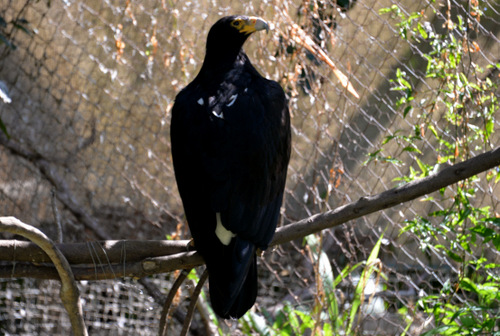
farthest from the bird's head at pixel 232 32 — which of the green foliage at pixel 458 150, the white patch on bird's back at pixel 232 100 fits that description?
the green foliage at pixel 458 150

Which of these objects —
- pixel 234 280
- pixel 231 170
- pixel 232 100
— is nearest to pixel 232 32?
pixel 232 100

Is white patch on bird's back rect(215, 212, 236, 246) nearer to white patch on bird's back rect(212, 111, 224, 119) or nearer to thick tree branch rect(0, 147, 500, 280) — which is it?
thick tree branch rect(0, 147, 500, 280)

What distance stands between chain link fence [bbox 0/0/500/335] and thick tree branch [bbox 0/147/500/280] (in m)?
0.81

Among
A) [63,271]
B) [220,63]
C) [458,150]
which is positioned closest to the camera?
[63,271]

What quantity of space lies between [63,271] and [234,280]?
359mm

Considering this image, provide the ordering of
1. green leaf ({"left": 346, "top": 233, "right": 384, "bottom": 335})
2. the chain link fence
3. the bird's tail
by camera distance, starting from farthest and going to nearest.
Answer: the chain link fence
green leaf ({"left": 346, "top": 233, "right": 384, "bottom": 335})
the bird's tail

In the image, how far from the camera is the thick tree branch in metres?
1.47

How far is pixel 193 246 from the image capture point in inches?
62.9

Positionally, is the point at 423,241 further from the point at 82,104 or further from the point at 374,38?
the point at 82,104

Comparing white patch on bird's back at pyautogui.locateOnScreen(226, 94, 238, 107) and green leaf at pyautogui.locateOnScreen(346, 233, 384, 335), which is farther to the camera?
green leaf at pyautogui.locateOnScreen(346, 233, 384, 335)

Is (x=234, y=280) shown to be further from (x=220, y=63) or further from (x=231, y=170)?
(x=220, y=63)

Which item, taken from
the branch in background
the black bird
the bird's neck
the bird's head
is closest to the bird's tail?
the black bird

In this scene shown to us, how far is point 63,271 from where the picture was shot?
1.39m

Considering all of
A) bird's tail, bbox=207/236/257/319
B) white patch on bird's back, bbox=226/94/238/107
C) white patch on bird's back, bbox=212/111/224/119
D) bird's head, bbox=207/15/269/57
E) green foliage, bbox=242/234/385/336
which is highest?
bird's head, bbox=207/15/269/57
